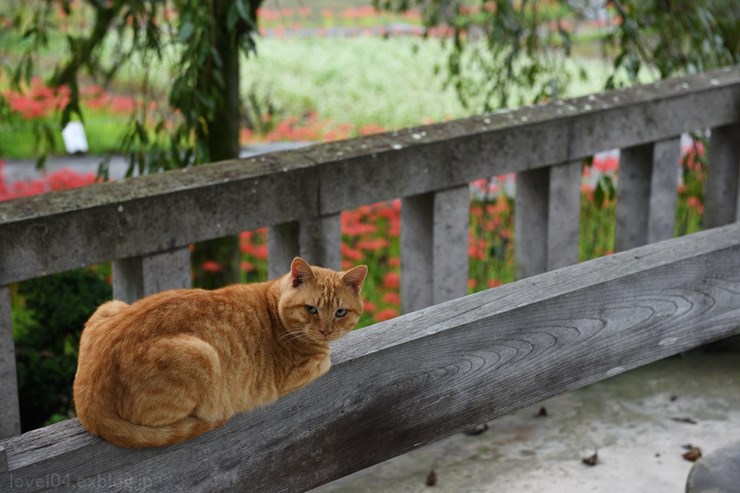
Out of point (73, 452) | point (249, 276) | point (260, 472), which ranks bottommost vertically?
point (249, 276)

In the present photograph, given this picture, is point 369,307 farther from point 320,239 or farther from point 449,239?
point 320,239

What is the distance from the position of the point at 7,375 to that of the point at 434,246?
4.42 feet

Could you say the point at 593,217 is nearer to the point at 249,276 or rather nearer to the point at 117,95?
the point at 249,276

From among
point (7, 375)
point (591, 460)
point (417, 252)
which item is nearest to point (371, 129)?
point (417, 252)

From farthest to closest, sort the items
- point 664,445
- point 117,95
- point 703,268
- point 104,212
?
point 117,95, point 664,445, point 104,212, point 703,268

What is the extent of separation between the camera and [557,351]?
90.7 inches

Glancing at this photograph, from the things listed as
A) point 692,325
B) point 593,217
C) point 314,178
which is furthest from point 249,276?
point 692,325

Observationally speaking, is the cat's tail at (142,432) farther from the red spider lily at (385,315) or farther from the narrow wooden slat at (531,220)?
the red spider lily at (385,315)

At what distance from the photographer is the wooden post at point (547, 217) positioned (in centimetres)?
365

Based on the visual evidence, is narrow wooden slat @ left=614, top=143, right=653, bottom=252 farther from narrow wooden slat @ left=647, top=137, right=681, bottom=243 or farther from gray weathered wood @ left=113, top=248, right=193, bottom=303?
gray weathered wood @ left=113, top=248, right=193, bottom=303

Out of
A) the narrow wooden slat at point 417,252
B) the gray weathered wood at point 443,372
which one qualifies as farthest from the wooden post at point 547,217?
the gray weathered wood at point 443,372

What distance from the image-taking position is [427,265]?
3.44m

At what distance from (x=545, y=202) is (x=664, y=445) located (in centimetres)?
91

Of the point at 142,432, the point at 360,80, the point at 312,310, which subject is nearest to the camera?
the point at 142,432
